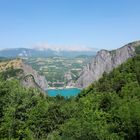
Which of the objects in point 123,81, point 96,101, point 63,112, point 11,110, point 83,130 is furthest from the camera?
point 123,81

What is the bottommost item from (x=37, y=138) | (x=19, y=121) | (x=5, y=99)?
(x=37, y=138)

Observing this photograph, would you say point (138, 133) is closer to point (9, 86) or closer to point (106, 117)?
point (106, 117)

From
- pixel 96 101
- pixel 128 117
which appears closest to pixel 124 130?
pixel 128 117

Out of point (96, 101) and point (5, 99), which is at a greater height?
point (5, 99)

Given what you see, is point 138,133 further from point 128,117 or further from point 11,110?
point 11,110

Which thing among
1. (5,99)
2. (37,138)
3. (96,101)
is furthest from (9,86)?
(96,101)

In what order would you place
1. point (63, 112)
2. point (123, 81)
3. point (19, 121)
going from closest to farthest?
point (19, 121) → point (63, 112) → point (123, 81)

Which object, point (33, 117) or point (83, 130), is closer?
point (83, 130)

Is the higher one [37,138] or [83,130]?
[83,130]

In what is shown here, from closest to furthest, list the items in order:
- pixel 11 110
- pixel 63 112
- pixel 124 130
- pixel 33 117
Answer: pixel 124 130 < pixel 11 110 < pixel 33 117 < pixel 63 112
